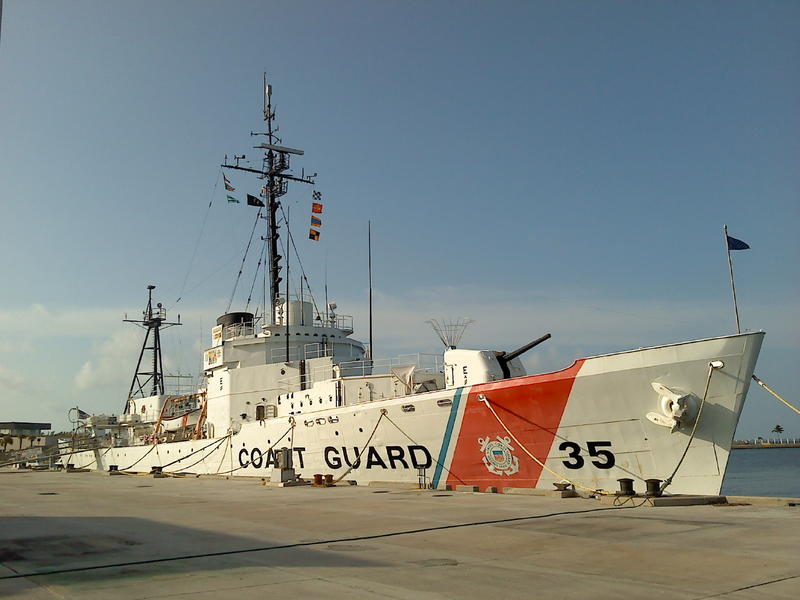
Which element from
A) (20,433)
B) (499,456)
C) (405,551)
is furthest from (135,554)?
(20,433)

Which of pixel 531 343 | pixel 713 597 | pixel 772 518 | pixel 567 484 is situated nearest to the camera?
pixel 713 597

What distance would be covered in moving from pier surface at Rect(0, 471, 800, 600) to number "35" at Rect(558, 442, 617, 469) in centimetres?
214

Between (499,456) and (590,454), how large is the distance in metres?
2.05

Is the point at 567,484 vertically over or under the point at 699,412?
under

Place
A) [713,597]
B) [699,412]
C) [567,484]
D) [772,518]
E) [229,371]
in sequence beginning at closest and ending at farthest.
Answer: [713,597], [772,518], [699,412], [567,484], [229,371]

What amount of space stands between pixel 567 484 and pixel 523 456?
59.3 inches

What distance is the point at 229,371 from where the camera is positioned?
2345 cm

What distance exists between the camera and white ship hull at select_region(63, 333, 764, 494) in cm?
1223

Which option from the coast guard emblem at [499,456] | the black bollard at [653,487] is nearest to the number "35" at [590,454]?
the coast guard emblem at [499,456]

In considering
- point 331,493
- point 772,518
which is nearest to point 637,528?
point 772,518

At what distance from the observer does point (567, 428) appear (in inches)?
530

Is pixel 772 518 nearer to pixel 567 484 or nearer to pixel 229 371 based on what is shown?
pixel 567 484

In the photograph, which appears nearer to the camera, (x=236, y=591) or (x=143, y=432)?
(x=236, y=591)

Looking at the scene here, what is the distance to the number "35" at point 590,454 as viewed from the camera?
42.7ft
